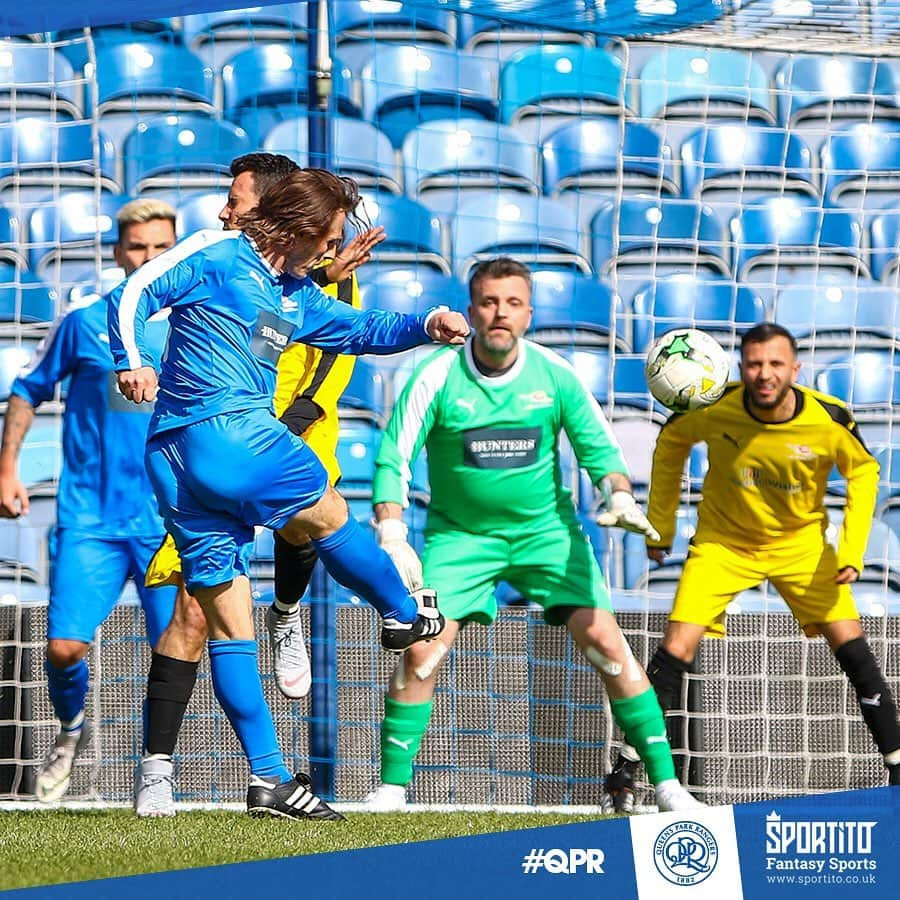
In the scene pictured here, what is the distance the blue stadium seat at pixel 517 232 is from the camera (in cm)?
751

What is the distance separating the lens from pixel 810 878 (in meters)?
4.05

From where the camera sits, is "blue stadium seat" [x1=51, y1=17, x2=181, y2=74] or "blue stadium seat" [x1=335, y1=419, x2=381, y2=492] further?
"blue stadium seat" [x1=51, y1=17, x2=181, y2=74]

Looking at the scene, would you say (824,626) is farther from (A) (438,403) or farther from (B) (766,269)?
(B) (766,269)

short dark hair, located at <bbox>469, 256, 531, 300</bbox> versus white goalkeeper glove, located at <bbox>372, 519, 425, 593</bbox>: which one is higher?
short dark hair, located at <bbox>469, 256, 531, 300</bbox>

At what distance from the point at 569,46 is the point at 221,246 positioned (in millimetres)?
4624

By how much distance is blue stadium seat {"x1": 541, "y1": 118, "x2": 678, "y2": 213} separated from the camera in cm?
795

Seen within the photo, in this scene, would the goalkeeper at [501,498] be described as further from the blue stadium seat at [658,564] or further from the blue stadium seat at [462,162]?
the blue stadium seat at [462,162]

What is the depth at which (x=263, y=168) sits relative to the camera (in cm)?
489

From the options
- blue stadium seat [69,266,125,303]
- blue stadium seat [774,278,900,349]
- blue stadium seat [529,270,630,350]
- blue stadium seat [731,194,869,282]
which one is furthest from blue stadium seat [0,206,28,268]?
blue stadium seat [774,278,900,349]

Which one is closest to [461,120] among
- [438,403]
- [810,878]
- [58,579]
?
[438,403]

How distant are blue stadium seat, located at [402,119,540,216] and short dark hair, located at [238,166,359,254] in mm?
3253

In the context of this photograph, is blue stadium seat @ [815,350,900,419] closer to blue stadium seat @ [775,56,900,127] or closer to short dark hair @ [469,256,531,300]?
blue stadium seat @ [775,56,900,127]

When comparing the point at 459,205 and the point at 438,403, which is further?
the point at 459,205

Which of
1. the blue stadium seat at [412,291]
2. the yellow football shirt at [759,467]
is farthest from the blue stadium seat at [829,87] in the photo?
the yellow football shirt at [759,467]
